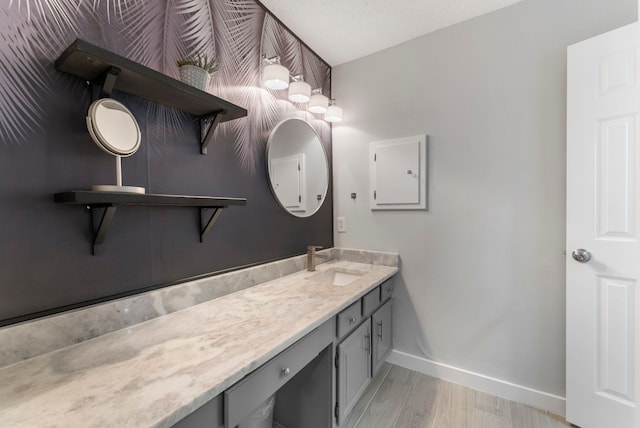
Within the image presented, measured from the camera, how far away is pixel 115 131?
0.90 m

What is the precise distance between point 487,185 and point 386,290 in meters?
0.95

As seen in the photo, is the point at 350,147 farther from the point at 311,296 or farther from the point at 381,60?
the point at 311,296

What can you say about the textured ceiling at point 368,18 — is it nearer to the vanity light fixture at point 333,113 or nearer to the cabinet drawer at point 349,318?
the vanity light fixture at point 333,113

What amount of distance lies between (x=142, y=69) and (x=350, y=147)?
1.57m

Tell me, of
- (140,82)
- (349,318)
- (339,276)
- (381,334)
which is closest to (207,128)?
(140,82)

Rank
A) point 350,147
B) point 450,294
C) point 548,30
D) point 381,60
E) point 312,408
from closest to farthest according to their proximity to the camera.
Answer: point 312,408, point 548,30, point 450,294, point 381,60, point 350,147

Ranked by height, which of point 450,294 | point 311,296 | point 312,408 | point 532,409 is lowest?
point 532,409

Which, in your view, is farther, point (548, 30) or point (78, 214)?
point (548, 30)

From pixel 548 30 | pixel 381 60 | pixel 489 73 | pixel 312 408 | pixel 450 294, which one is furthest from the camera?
pixel 381 60

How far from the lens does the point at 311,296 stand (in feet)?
4.28

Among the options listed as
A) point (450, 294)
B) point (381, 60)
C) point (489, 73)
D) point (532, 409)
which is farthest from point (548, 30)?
point (532, 409)

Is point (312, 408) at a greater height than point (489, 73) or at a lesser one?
lesser

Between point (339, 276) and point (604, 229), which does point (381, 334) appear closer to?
point (339, 276)

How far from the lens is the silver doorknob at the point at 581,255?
52.4 inches
